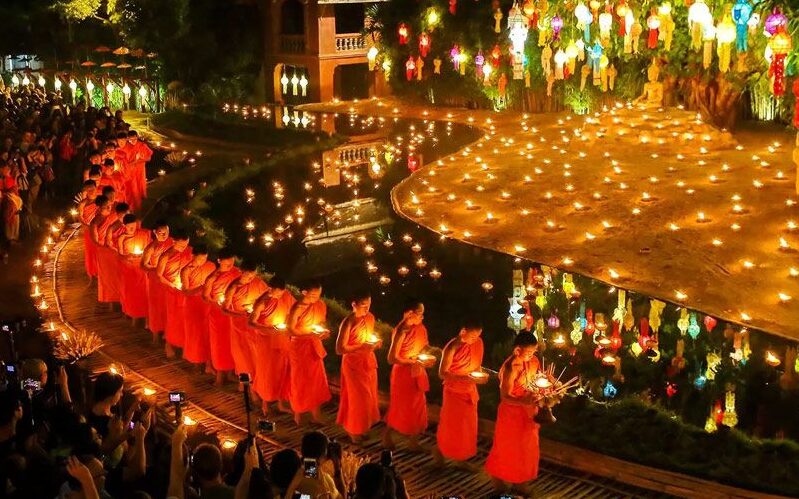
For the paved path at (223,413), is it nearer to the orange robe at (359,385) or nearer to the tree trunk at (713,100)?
the orange robe at (359,385)

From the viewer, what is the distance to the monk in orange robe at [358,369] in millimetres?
6875

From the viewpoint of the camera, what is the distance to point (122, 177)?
13.7m

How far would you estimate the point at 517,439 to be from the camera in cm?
619

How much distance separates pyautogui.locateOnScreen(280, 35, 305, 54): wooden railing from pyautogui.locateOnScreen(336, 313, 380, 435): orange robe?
947 inches

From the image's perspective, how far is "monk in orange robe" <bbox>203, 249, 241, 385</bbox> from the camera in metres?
7.98

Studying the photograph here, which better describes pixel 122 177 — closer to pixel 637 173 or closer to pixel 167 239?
pixel 167 239

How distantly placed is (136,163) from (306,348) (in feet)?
25.7

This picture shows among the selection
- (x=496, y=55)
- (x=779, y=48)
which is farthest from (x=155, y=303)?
(x=496, y=55)

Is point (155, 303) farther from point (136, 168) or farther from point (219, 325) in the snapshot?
point (136, 168)

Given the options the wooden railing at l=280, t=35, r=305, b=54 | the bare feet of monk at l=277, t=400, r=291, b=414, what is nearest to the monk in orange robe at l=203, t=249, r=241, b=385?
the bare feet of monk at l=277, t=400, r=291, b=414

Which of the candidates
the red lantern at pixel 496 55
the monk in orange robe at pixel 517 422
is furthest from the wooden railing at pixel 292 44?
the monk in orange robe at pixel 517 422

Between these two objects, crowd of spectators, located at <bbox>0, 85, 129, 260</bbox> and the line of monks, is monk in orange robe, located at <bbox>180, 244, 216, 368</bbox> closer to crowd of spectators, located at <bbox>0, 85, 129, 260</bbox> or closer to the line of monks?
the line of monks

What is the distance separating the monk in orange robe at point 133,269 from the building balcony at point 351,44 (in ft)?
69.8

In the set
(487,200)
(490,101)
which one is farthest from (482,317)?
(490,101)
